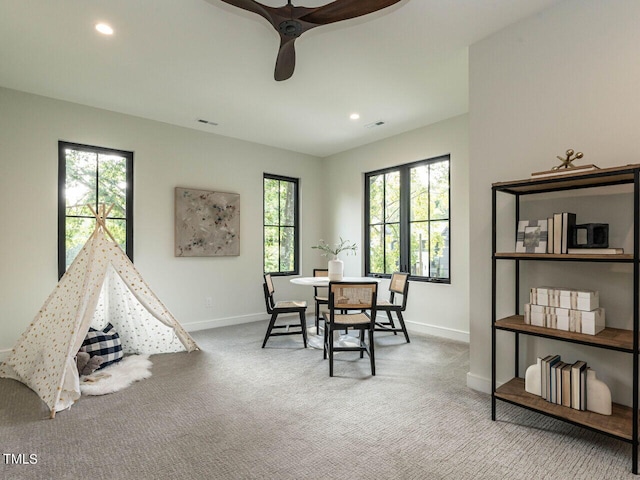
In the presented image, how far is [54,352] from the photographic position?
2.79 meters

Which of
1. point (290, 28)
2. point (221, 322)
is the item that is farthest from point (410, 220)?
point (290, 28)

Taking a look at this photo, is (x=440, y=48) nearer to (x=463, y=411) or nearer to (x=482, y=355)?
(x=482, y=355)

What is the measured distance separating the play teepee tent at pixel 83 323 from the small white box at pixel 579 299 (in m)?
3.44

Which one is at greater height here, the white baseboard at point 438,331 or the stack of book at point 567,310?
the stack of book at point 567,310

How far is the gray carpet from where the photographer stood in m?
1.86

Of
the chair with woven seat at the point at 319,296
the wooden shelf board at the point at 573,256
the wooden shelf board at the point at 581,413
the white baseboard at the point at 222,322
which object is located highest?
the wooden shelf board at the point at 573,256

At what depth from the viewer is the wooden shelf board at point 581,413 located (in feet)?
6.20

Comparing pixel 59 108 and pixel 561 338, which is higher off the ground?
pixel 59 108

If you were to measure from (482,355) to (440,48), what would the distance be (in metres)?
2.51

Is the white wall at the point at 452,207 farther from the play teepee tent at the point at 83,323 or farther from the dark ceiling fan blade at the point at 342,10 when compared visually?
the play teepee tent at the point at 83,323

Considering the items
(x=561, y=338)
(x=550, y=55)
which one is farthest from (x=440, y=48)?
(x=561, y=338)

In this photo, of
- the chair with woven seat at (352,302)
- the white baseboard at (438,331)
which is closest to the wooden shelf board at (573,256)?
the chair with woven seat at (352,302)

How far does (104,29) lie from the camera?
8.59 feet

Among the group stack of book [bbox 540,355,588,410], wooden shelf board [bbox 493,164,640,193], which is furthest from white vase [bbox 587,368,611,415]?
wooden shelf board [bbox 493,164,640,193]
